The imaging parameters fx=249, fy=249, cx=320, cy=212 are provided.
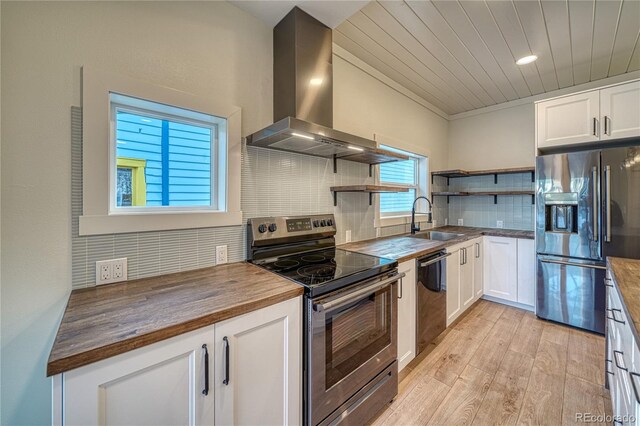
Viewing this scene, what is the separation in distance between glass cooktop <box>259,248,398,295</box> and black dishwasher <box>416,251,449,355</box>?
A: 1.67 ft

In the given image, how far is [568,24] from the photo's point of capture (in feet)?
6.29

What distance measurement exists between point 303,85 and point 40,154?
139cm

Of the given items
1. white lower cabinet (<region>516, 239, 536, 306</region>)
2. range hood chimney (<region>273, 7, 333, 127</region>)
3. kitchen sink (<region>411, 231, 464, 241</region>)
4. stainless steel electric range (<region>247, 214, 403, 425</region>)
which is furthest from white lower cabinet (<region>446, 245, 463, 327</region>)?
range hood chimney (<region>273, 7, 333, 127</region>)

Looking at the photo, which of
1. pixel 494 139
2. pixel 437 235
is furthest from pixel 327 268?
pixel 494 139

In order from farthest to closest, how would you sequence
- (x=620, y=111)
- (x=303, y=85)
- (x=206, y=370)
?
(x=620, y=111), (x=303, y=85), (x=206, y=370)

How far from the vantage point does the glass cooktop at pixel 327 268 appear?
1.26 m

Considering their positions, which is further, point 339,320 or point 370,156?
point 370,156

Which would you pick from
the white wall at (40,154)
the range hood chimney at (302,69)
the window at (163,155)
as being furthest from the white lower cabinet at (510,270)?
the white wall at (40,154)

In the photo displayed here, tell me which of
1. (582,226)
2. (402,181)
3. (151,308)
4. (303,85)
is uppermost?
(303,85)

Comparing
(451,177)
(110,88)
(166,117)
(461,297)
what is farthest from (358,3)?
(451,177)

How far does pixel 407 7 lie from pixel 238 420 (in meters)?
2.57

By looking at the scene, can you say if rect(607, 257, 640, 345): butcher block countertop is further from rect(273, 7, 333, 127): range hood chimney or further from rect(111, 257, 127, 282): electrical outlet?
rect(111, 257, 127, 282): electrical outlet

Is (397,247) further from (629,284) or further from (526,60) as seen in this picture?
(526,60)

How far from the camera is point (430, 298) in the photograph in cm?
206
